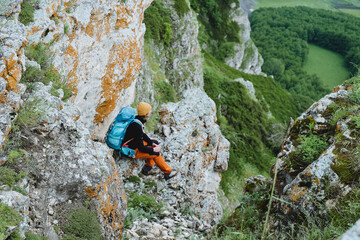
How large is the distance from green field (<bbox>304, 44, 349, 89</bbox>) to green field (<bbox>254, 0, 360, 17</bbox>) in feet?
150

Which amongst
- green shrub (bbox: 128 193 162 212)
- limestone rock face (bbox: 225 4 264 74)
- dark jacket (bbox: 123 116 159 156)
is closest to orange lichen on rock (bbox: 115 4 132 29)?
dark jacket (bbox: 123 116 159 156)

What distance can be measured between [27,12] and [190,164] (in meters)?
6.39

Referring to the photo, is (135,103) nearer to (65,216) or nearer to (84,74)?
(84,74)

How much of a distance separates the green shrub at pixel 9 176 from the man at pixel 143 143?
3278 millimetres

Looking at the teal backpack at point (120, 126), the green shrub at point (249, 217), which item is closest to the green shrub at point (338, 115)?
the green shrub at point (249, 217)

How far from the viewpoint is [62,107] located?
536cm

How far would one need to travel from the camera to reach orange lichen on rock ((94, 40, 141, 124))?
841 centimetres

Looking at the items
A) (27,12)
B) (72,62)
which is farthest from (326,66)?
(27,12)

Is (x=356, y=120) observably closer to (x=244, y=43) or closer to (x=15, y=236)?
(x=15, y=236)

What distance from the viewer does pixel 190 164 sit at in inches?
375

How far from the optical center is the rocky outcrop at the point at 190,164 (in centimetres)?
713

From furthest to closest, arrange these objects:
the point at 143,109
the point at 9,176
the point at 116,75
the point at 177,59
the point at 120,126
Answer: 1. the point at 177,59
2. the point at 116,75
3. the point at 143,109
4. the point at 120,126
5. the point at 9,176

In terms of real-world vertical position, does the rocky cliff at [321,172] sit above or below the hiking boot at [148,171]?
above

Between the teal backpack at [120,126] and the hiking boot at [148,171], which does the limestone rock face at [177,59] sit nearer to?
the hiking boot at [148,171]
